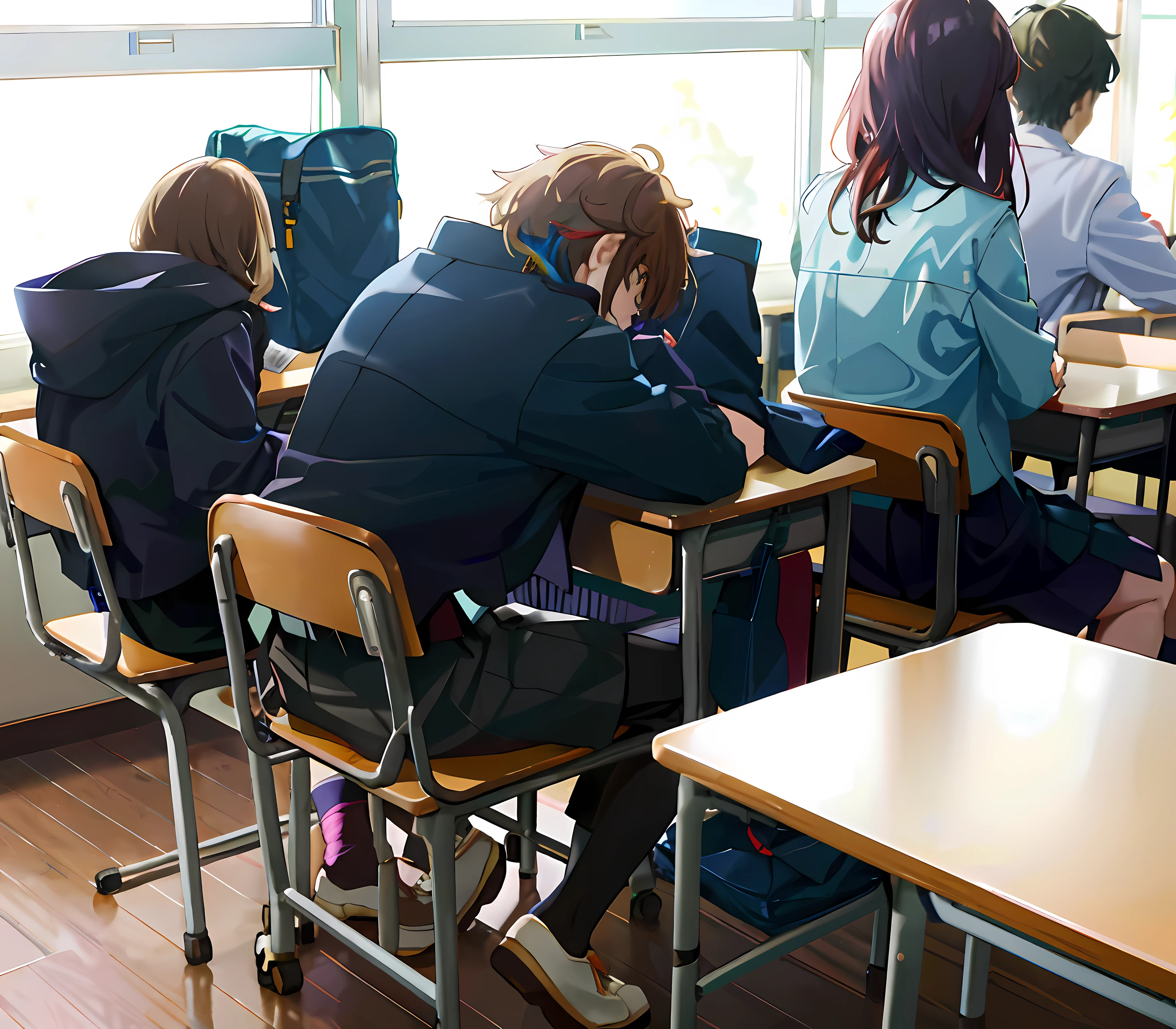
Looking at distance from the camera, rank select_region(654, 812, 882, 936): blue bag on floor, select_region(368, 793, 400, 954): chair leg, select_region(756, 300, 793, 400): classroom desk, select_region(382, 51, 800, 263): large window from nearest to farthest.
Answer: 1. select_region(368, 793, 400, 954): chair leg
2. select_region(654, 812, 882, 936): blue bag on floor
3. select_region(382, 51, 800, 263): large window
4. select_region(756, 300, 793, 400): classroom desk

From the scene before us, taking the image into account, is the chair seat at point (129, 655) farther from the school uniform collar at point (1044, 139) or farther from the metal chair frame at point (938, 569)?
the school uniform collar at point (1044, 139)

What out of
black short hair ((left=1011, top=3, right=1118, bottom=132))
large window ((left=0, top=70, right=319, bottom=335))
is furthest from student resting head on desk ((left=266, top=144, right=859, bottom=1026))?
black short hair ((left=1011, top=3, right=1118, bottom=132))

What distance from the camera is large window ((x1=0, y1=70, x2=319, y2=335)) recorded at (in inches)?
112

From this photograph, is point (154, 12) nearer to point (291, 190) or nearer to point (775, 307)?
point (291, 190)

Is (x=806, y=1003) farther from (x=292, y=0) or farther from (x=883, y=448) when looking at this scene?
(x=292, y=0)

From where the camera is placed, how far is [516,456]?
5.34 ft

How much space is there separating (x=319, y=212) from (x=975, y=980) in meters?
2.08

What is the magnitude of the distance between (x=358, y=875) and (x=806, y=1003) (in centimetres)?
75

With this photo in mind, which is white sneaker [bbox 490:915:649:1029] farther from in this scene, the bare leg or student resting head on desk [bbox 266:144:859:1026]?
the bare leg

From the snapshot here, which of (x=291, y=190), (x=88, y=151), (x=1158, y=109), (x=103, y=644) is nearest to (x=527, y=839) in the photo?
(x=103, y=644)

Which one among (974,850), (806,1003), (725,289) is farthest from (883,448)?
(974,850)

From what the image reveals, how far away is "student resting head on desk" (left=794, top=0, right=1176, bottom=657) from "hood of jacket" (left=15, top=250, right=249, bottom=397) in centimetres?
105

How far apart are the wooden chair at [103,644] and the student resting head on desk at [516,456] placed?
0.30 metres

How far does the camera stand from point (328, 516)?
61.7 inches
